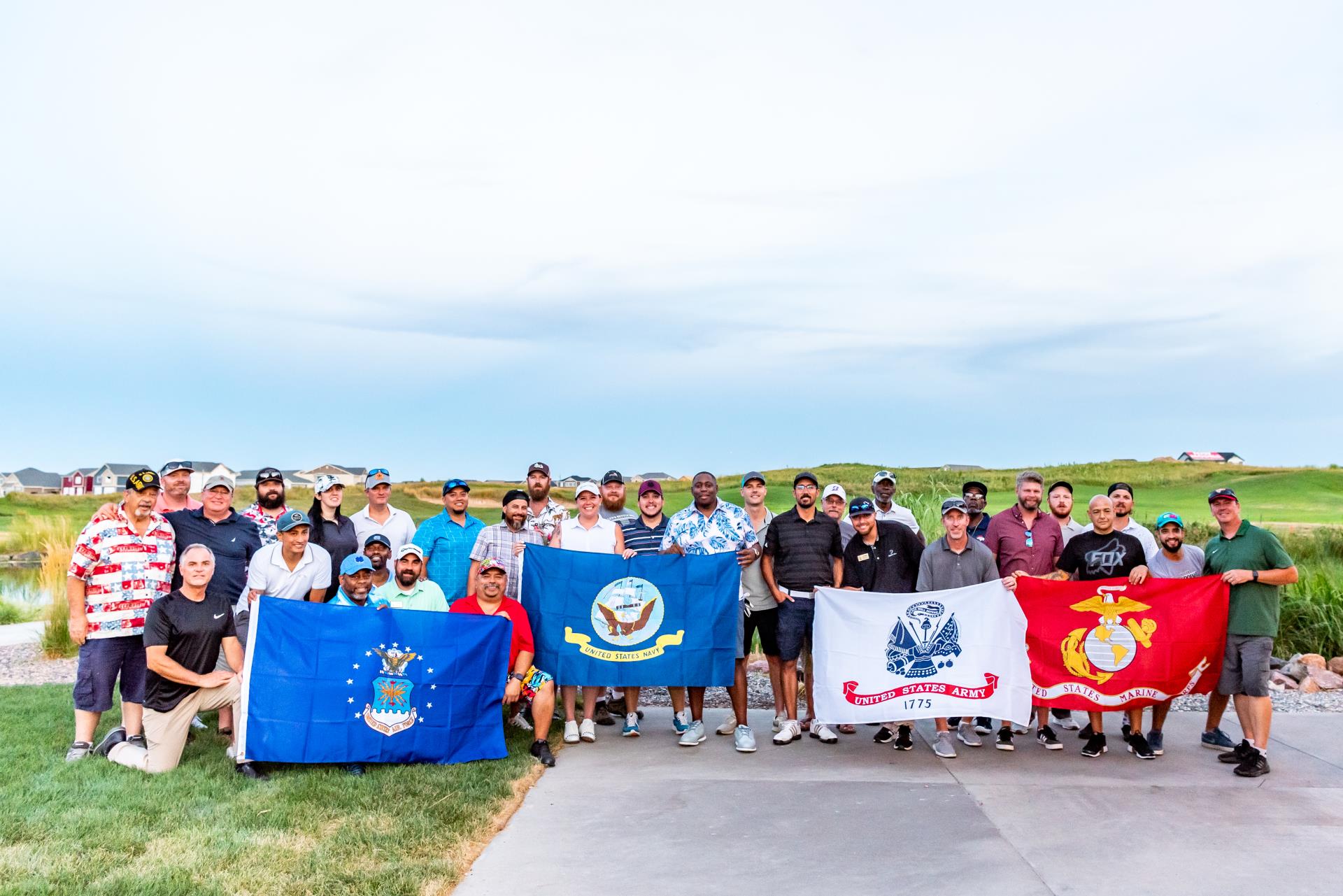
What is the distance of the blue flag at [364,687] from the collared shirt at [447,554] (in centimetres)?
104

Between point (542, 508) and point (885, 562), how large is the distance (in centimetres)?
292

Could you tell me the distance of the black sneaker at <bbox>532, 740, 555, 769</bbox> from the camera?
22.9ft

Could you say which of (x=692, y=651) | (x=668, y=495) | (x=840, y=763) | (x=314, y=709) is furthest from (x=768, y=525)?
(x=668, y=495)

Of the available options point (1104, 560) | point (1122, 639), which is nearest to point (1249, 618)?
point (1122, 639)

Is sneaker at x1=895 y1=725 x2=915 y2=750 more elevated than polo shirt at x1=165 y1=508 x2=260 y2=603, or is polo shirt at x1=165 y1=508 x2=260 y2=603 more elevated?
polo shirt at x1=165 y1=508 x2=260 y2=603

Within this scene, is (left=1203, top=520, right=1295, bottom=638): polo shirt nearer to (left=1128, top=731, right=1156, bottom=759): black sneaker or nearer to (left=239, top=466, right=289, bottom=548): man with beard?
(left=1128, top=731, right=1156, bottom=759): black sneaker

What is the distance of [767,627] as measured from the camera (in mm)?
7883

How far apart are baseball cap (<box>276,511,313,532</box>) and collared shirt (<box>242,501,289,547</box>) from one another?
0.72 meters

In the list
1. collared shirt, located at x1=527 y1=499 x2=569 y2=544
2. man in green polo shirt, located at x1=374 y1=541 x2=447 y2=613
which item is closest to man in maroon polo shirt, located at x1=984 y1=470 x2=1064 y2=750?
collared shirt, located at x1=527 y1=499 x2=569 y2=544

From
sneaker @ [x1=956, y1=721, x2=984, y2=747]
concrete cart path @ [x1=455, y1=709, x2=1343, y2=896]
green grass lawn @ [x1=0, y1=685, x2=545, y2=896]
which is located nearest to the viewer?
green grass lawn @ [x1=0, y1=685, x2=545, y2=896]

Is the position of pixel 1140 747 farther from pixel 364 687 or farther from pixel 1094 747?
pixel 364 687

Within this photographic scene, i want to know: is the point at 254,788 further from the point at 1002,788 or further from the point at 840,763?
the point at 1002,788

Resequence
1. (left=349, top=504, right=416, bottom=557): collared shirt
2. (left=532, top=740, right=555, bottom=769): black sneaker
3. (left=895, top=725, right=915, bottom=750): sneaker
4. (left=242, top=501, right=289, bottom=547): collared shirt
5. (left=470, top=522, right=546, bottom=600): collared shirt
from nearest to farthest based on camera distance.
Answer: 1. (left=532, top=740, right=555, bottom=769): black sneaker
2. (left=895, top=725, right=915, bottom=750): sneaker
3. (left=242, top=501, right=289, bottom=547): collared shirt
4. (left=470, top=522, right=546, bottom=600): collared shirt
5. (left=349, top=504, right=416, bottom=557): collared shirt

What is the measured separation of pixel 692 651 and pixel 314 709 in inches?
112
